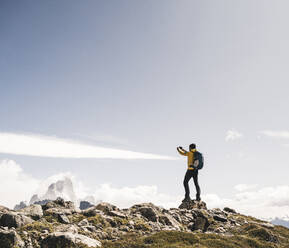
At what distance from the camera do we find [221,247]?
13.0 metres

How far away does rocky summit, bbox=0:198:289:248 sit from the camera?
1115 centimetres

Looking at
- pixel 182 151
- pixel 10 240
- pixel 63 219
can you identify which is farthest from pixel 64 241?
pixel 182 151

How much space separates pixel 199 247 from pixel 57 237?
22.4 ft

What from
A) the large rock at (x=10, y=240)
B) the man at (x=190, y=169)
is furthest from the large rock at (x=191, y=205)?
the large rock at (x=10, y=240)

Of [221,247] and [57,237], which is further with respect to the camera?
[221,247]

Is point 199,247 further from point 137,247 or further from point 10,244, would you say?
point 10,244

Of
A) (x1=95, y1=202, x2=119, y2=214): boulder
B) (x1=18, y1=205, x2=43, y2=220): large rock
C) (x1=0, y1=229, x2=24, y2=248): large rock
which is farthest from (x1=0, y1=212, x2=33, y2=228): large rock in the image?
(x1=95, y1=202, x2=119, y2=214): boulder

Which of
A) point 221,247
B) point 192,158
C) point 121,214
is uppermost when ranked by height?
point 192,158

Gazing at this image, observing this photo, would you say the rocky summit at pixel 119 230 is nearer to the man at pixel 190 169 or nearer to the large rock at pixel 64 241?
the large rock at pixel 64 241

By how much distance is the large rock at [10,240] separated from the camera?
33.9ft

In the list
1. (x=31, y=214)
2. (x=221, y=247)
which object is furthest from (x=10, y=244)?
(x=221, y=247)

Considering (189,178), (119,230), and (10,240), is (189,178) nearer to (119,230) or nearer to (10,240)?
(119,230)

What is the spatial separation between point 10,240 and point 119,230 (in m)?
6.00

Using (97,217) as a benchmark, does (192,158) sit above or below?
above
